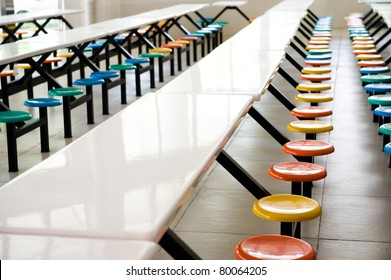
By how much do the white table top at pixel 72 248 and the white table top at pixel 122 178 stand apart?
0.03m

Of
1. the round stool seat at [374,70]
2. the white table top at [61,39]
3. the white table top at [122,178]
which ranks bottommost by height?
the round stool seat at [374,70]

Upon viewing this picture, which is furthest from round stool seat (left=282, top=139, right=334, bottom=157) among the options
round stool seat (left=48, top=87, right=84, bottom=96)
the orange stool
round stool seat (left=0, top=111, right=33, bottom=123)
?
round stool seat (left=48, top=87, right=84, bottom=96)

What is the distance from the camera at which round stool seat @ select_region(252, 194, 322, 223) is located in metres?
2.42

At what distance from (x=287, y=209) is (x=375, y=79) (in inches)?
133

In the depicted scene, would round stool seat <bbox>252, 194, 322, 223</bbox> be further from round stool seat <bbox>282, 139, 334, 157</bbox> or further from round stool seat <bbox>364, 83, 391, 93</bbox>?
round stool seat <bbox>364, 83, 391, 93</bbox>

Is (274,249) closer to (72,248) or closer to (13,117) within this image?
(72,248)

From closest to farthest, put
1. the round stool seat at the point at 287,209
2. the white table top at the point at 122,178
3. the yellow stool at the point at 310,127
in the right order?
the white table top at the point at 122,178, the round stool seat at the point at 287,209, the yellow stool at the point at 310,127

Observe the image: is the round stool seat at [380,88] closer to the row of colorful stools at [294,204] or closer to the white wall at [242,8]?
the row of colorful stools at [294,204]

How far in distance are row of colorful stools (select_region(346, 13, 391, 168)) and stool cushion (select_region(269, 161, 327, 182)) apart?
0.51 meters

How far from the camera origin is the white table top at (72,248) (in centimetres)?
152

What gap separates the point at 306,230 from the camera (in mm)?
3459

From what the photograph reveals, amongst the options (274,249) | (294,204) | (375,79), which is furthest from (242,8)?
(274,249)

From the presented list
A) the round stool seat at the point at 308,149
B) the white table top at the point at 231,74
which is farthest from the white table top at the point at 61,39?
the round stool seat at the point at 308,149

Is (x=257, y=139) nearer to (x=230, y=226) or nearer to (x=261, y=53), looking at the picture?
(x=261, y=53)
